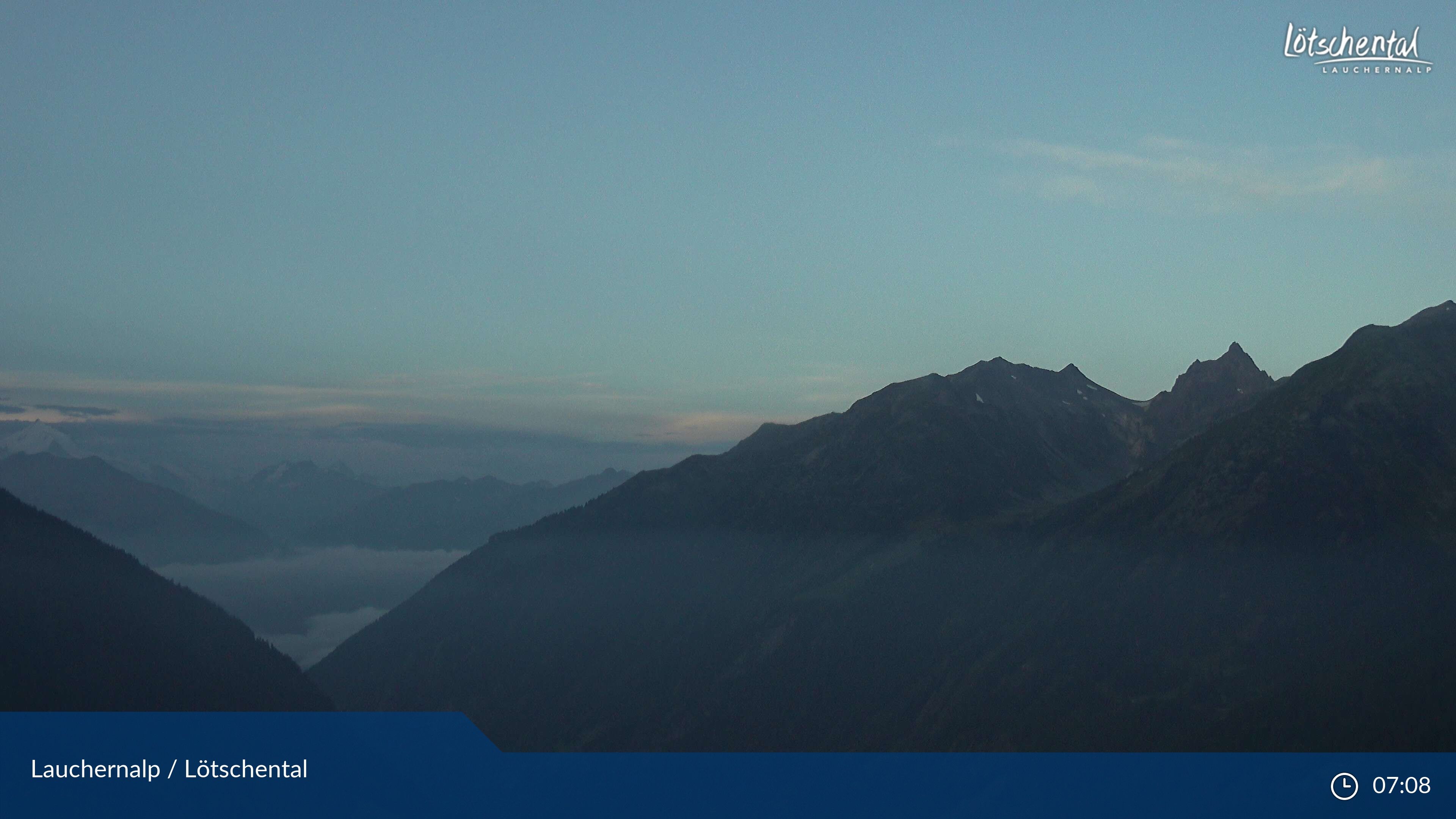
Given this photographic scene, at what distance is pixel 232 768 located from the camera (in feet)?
654

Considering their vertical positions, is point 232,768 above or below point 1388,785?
above

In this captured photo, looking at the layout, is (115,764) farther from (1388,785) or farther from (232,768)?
(1388,785)

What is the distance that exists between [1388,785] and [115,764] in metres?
239

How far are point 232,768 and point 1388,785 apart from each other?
222 meters

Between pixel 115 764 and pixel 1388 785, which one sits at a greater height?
pixel 115 764

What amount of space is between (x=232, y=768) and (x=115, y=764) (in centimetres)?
1985

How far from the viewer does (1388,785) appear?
647 feet

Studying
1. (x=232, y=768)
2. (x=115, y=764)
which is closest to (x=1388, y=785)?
(x=232, y=768)

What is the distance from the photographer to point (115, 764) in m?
190
